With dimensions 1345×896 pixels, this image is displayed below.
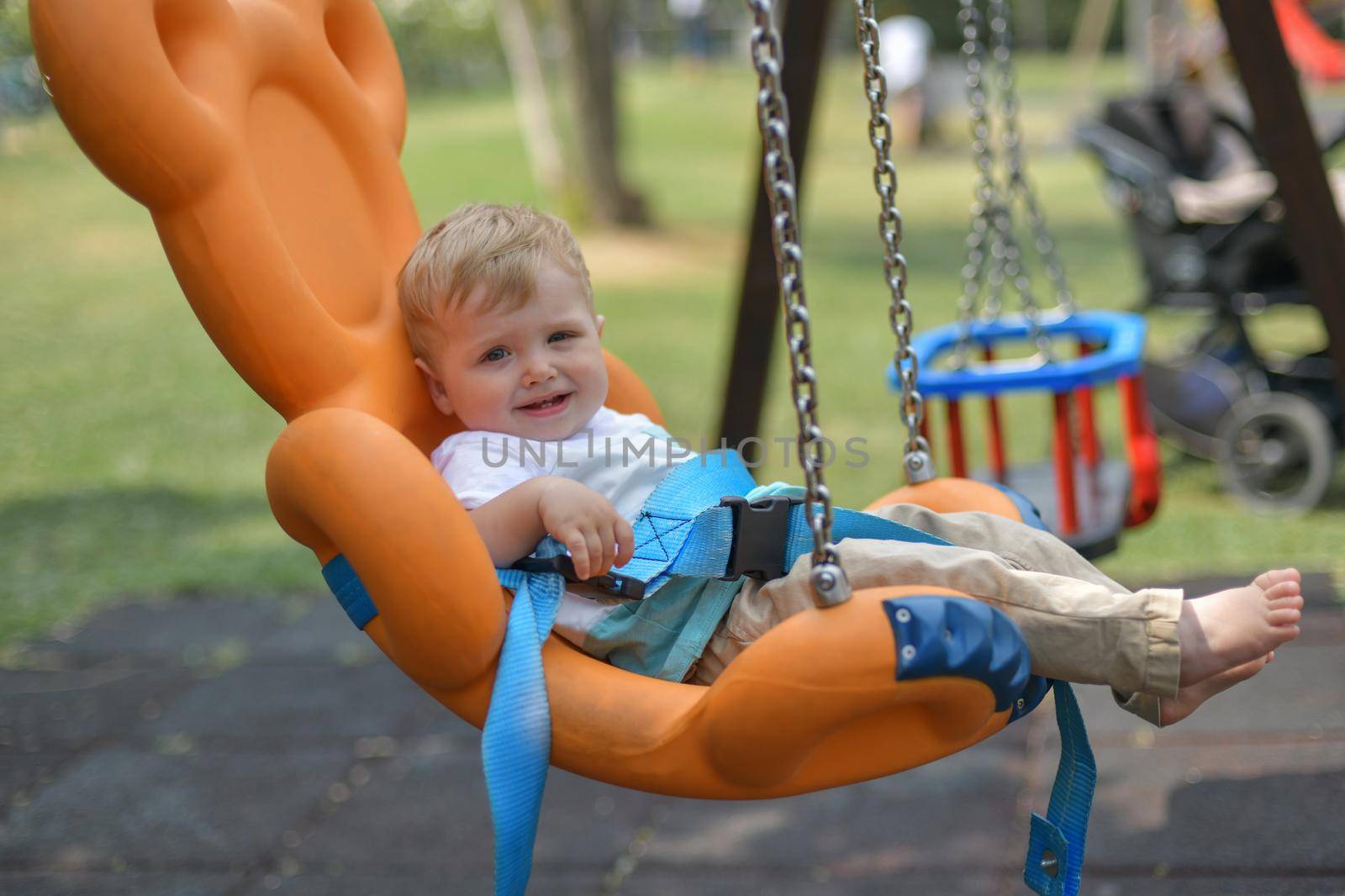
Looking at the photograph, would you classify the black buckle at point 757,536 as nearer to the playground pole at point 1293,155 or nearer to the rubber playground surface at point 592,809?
the rubber playground surface at point 592,809

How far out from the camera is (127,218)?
1314cm

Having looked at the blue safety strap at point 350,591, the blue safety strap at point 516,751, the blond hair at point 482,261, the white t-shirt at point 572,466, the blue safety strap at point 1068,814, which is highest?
the blond hair at point 482,261

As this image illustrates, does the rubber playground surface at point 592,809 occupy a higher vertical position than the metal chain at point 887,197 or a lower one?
lower

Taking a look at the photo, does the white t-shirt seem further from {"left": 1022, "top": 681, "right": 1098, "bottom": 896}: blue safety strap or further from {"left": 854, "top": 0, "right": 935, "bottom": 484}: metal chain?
{"left": 1022, "top": 681, "right": 1098, "bottom": 896}: blue safety strap

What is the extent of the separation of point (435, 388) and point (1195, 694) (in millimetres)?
1288

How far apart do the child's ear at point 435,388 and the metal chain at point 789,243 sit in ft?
2.59

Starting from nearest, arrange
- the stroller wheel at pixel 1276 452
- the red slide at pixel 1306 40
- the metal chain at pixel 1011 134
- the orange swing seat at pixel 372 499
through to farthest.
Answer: the orange swing seat at pixel 372 499
the metal chain at pixel 1011 134
the stroller wheel at pixel 1276 452
the red slide at pixel 1306 40

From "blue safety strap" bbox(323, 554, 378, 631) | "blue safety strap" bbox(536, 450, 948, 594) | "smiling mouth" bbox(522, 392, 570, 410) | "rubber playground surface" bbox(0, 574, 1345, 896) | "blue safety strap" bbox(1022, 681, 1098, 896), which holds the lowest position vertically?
"rubber playground surface" bbox(0, 574, 1345, 896)

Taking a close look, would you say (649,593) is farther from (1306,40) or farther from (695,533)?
(1306,40)

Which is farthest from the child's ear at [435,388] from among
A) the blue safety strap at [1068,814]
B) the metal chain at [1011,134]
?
the metal chain at [1011,134]

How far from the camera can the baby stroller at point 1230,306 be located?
4.96 meters

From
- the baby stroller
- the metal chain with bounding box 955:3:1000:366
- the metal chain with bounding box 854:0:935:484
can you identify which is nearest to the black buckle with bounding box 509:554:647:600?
the metal chain with bounding box 854:0:935:484

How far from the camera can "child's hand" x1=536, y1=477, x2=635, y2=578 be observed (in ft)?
6.08

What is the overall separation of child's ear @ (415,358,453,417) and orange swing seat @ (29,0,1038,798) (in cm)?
9
